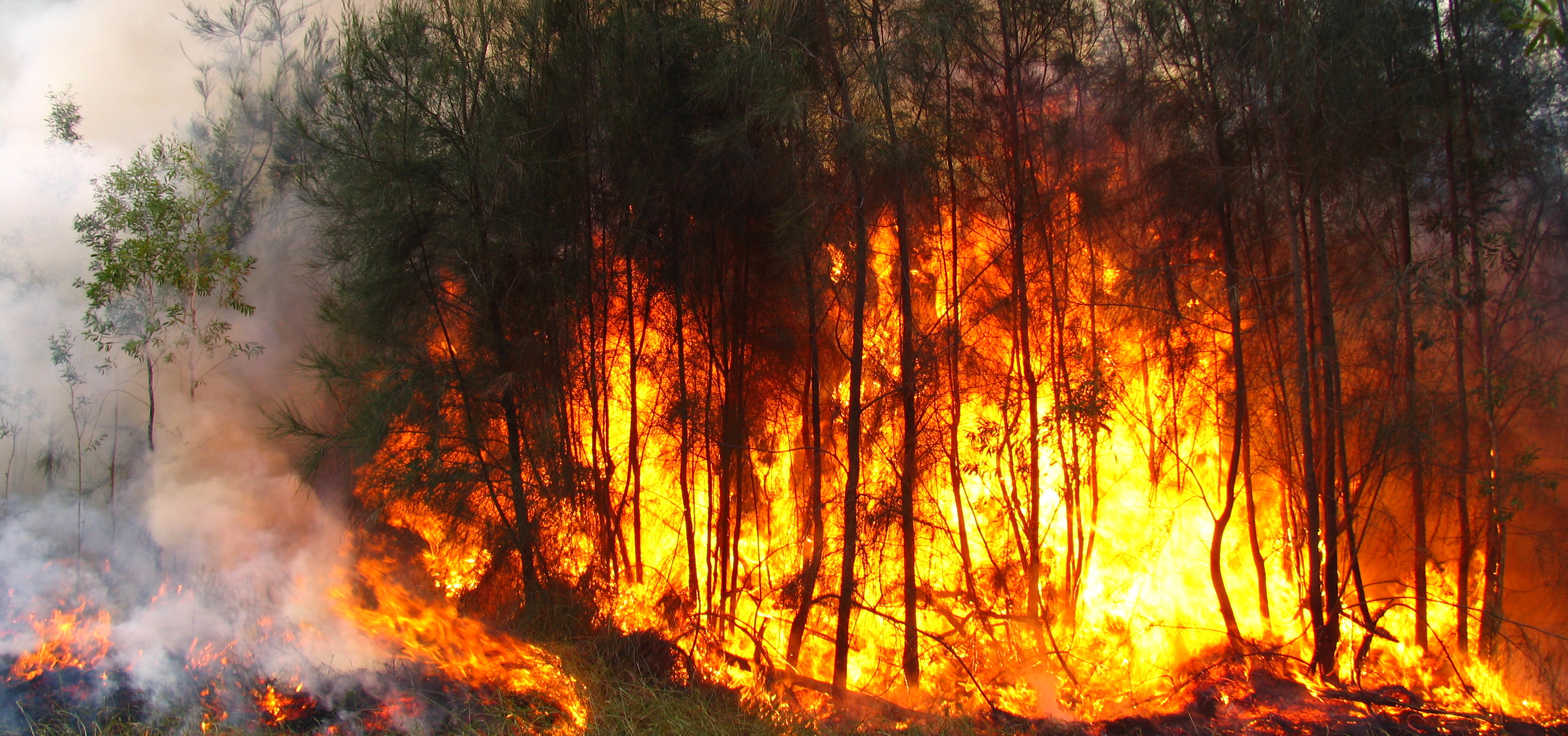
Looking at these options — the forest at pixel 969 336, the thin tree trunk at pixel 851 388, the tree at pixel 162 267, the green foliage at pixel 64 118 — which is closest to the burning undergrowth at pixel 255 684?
the forest at pixel 969 336

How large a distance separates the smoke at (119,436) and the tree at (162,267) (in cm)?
13

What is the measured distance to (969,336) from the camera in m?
5.76

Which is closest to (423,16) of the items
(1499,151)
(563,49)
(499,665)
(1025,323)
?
(563,49)

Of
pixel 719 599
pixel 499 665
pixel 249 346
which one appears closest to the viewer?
pixel 499 665

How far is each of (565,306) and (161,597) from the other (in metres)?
2.93

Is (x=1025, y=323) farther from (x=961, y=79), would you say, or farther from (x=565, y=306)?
(x=565, y=306)

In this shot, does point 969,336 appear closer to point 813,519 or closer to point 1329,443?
point 813,519

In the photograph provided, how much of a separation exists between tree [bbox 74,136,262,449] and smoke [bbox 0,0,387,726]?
126mm

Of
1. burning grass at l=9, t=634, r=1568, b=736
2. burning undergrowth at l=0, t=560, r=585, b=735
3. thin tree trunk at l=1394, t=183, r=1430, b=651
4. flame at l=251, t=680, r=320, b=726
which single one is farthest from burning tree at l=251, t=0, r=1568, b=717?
flame at l=251, t=680, r=320, b=726

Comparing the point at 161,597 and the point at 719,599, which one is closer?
the point at 161,597

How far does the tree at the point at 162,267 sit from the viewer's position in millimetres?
5770

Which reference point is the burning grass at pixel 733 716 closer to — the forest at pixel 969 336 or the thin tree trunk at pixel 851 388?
the forest at pixel 969 336

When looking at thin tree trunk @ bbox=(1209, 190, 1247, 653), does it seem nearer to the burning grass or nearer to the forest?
the forest

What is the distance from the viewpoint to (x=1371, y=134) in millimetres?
4680
